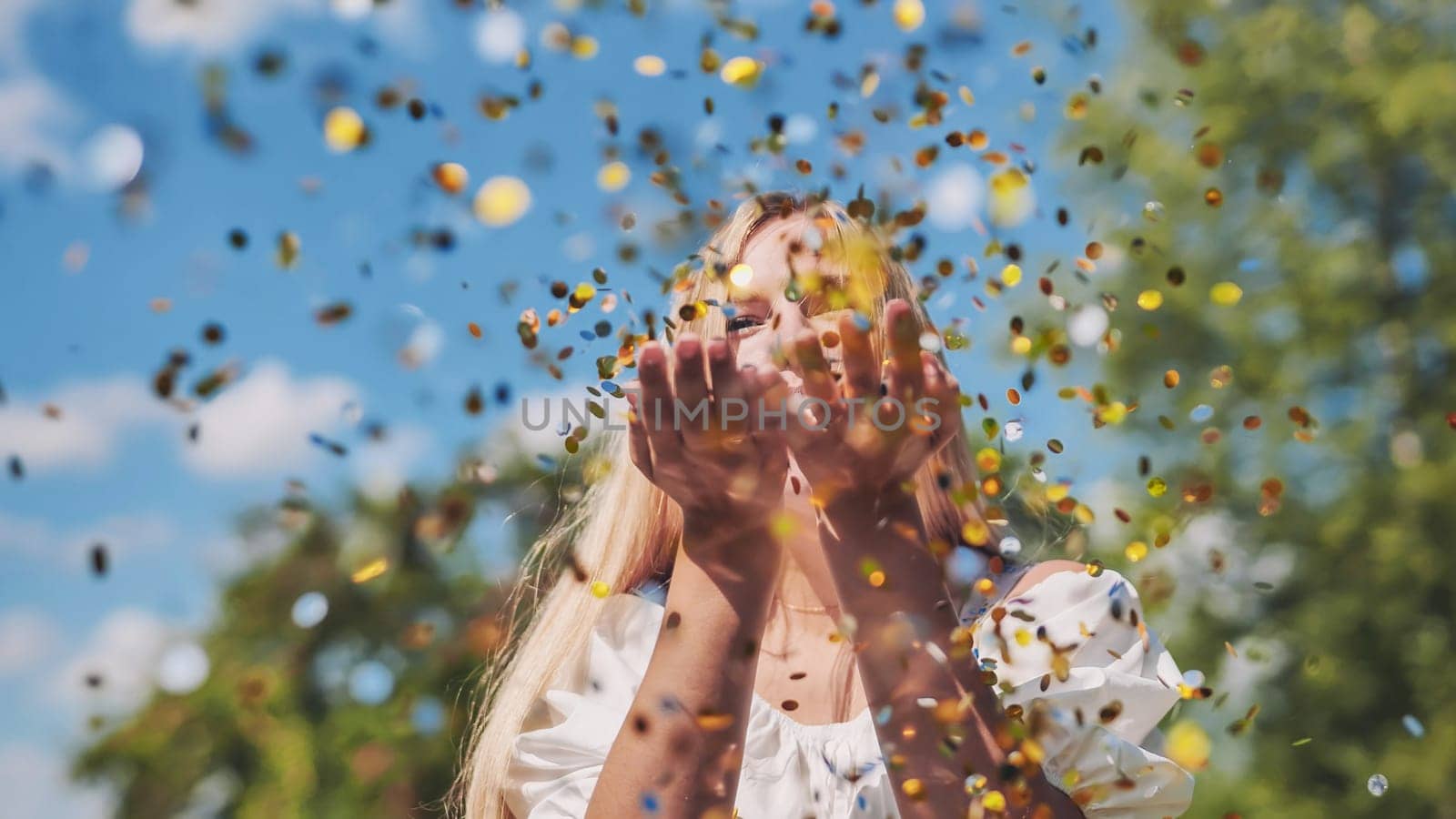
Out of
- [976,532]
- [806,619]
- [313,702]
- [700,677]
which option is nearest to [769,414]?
[700,677]

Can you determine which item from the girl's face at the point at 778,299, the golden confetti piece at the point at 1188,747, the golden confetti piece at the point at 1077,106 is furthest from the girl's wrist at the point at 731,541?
the golden confetti piece at the point at 1077,106

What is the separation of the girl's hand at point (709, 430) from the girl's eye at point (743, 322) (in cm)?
78

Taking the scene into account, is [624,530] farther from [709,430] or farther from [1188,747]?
[1188,747]

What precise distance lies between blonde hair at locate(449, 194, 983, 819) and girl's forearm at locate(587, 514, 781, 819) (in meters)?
0.70

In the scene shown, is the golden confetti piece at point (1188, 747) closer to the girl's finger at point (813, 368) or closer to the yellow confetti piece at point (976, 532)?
the yellow confetti piece at point (976, 532)

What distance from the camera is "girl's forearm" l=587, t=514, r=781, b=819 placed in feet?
5.58

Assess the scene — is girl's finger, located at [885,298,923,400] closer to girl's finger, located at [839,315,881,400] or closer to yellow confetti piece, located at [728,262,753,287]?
girl's finger, located at [839,315,881,400]

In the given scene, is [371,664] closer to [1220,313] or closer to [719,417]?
[719,417]

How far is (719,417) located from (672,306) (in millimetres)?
1191

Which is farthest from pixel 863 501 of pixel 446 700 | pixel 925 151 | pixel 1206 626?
pixel 446 700

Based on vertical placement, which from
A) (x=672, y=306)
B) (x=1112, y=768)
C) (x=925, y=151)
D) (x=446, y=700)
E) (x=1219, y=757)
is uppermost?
(x=925, y=151)

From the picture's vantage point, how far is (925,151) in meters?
2.05

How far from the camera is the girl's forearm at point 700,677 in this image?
1.70m

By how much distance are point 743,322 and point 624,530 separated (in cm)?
61
